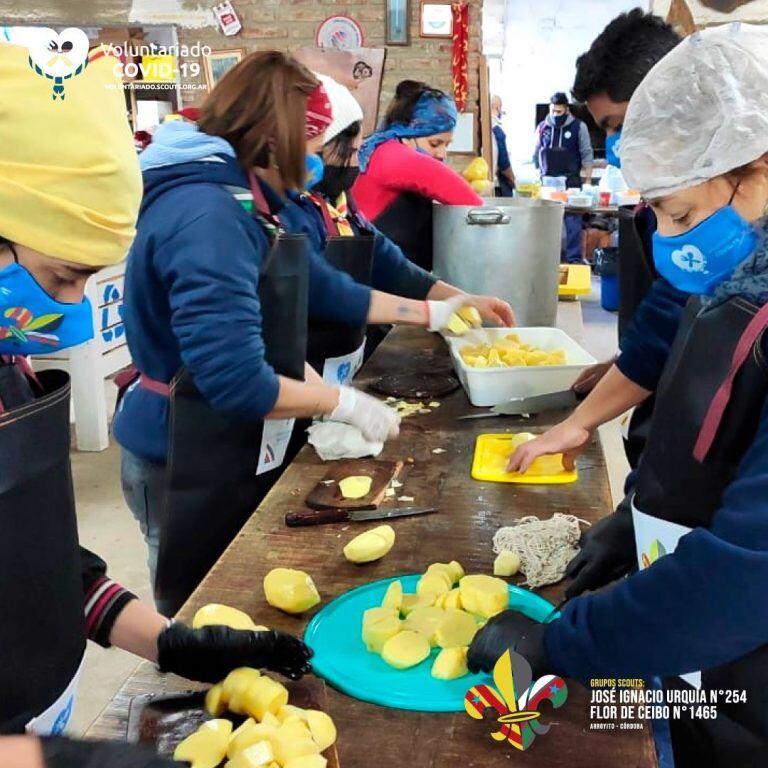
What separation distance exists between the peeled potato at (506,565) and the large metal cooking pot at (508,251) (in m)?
1.49

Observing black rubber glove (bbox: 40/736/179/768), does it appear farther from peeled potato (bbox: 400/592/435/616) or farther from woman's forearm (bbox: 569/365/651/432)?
woman's forearm (bbox: 569/365/651/432)

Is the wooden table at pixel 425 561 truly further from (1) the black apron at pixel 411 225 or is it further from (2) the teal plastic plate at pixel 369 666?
(1) the black apron at pixel 411 225

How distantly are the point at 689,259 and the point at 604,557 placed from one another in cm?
50

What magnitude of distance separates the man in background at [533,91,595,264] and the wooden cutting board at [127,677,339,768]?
8.79 metres

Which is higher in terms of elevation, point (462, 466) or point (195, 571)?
point (462, 466)

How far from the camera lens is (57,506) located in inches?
38.6

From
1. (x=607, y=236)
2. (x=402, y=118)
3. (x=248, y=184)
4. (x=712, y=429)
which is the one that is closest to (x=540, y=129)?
(x=607, y=236)

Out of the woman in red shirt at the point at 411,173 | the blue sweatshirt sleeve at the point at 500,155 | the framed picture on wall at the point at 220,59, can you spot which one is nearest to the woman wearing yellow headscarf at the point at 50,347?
the woman in red shirt at the point at 411,173

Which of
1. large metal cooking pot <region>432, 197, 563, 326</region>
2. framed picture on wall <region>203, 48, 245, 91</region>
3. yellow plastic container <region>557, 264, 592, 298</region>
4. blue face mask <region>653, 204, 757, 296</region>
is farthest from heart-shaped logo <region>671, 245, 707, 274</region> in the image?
framed picture on wall <region>203, 48, 245, 91</region>

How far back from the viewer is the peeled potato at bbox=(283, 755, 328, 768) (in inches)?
31.4

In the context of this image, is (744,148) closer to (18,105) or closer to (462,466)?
(18,105)

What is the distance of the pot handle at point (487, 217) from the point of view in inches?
99.0

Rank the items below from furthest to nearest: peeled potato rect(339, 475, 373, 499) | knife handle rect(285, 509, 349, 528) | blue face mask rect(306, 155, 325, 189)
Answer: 1. blue face mask rect(306, 155, 325, 189)
2. peeled potato rect(339, 475, 373, 499)
3. knife handle rect(285, 509, 349, 528)

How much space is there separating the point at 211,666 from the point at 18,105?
28.4 inches
